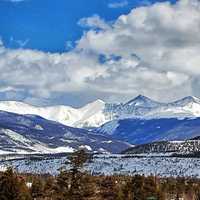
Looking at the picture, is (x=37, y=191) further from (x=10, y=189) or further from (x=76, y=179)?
(x=76, y=179)

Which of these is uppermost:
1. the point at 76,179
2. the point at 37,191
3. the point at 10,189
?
the point at 37,191

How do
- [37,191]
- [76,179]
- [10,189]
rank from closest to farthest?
1. [76,179]
2. [10,189]
3. [37,191]

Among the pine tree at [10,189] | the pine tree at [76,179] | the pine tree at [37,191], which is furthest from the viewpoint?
the pine tree at [37,191]

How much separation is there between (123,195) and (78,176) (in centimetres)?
4828

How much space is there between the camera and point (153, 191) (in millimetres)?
92750

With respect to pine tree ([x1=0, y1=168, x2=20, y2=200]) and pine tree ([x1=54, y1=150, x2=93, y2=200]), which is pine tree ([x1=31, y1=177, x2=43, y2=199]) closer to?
pine tree ([x1=0, y1=168, x2=20, y2=200])

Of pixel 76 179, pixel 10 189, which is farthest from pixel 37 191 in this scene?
pixel 76 179

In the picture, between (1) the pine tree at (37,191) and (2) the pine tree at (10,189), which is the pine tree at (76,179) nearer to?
(2) the pine tree at (10,189)

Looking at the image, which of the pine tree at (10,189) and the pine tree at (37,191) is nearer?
the pine tree at (10,189)

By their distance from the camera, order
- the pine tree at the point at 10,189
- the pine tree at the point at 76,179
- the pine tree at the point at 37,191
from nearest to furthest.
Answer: the pine tree at the point at 76,179 < the pine tree at the point at 10,189 < the pine tree at the point at 37,191

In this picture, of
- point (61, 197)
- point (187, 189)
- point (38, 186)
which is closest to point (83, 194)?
point (61, 197)

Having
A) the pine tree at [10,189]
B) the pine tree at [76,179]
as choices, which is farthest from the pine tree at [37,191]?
the pine tree at [76,179]

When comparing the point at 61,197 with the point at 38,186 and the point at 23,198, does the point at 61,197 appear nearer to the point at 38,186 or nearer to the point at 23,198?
the point at 23,198

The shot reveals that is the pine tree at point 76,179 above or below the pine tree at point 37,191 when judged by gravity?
below
